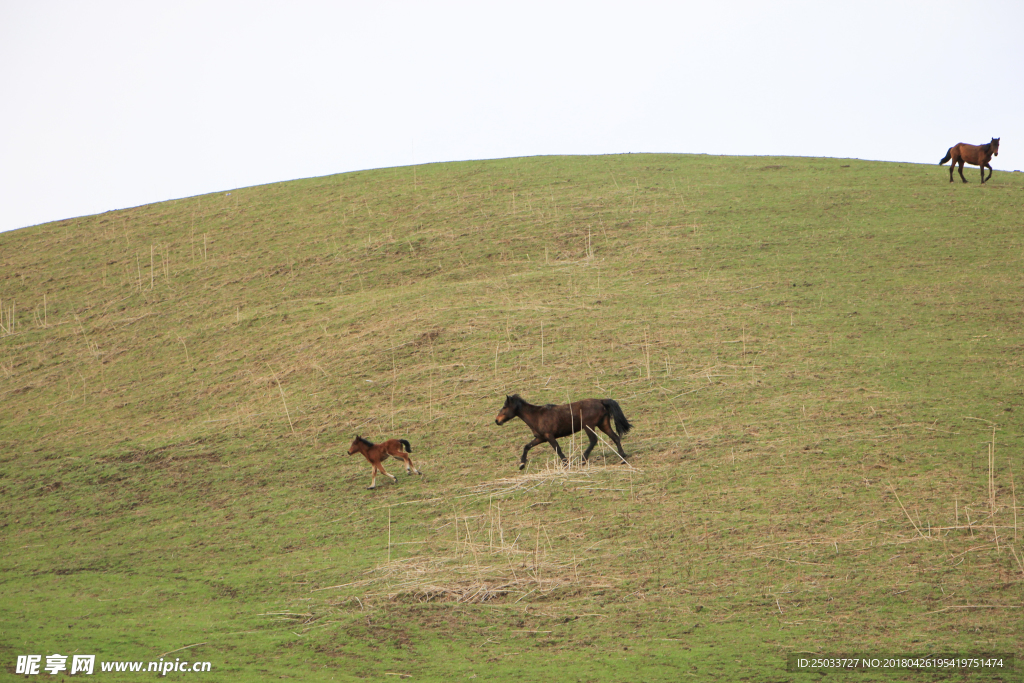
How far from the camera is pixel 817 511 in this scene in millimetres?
10875

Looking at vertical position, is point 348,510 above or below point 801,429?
below

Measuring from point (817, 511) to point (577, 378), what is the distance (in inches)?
252

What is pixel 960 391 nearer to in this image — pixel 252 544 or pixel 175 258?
pixel 252 544

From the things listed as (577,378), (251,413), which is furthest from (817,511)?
(251,413)

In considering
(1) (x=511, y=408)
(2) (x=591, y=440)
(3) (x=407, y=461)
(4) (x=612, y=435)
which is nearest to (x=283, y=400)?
(3) (x=407, y=461)

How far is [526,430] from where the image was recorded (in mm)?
15641

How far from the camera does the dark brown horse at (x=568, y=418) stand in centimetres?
1320

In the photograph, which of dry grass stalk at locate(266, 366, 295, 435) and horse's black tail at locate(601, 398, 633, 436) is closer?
horse's black tail at locate(601, 398, 633, 436)

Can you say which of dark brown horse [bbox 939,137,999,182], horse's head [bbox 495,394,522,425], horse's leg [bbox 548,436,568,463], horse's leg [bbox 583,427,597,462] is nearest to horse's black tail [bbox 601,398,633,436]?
horse's leg [bbox 583,427,597,462]

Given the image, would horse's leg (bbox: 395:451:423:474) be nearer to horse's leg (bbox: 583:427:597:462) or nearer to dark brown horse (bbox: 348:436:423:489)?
dark brown horse (bbox: 348:436:423:489)

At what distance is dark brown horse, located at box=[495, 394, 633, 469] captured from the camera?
43.3 feet

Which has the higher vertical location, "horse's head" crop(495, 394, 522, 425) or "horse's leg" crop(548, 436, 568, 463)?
"horse's head" crop(495, 394, 522, 425)

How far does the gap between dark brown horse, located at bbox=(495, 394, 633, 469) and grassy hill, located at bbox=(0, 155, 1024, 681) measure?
523 millimetres

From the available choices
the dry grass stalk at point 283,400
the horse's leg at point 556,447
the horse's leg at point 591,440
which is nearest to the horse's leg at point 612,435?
the horse's leg at point 591,440
